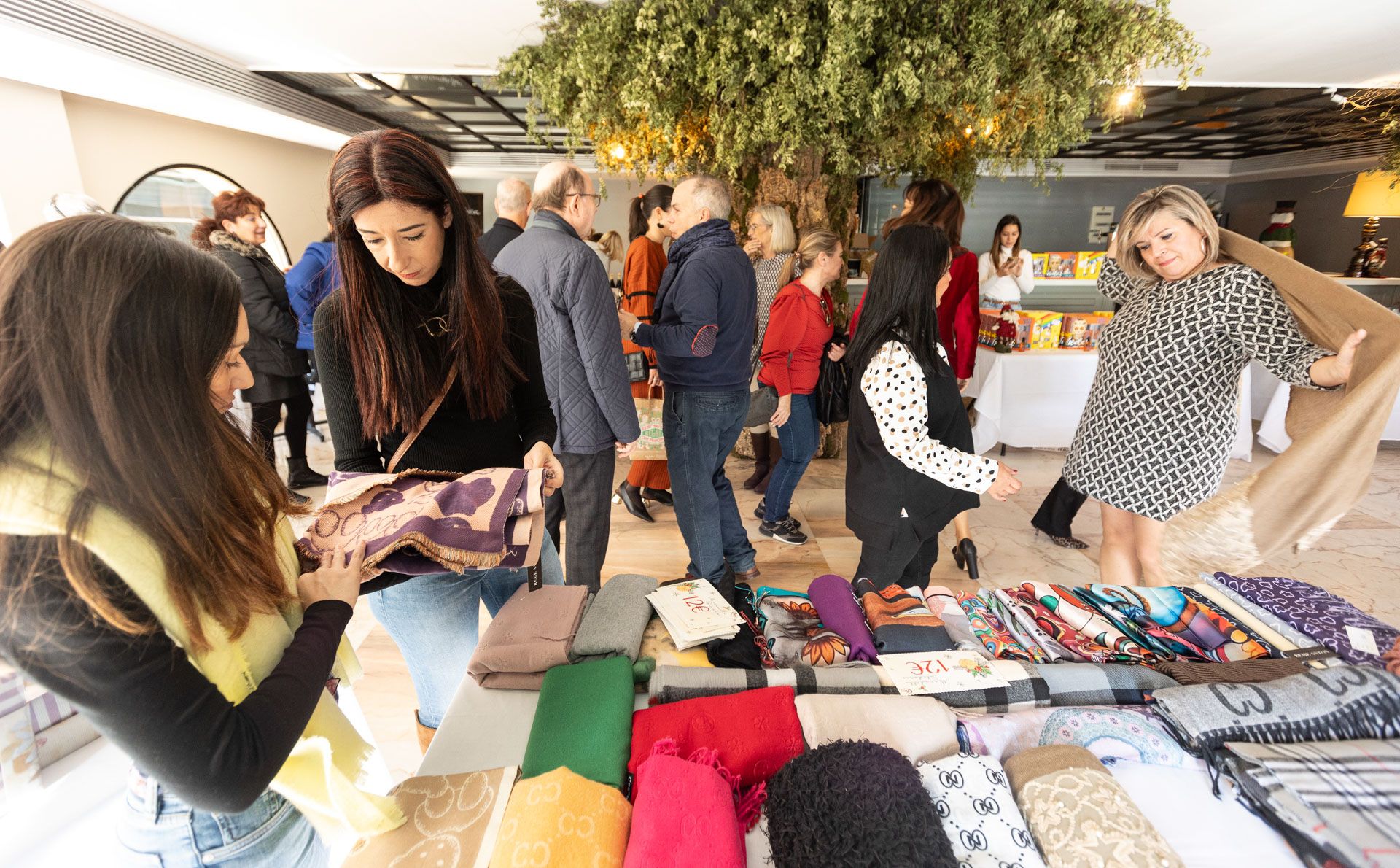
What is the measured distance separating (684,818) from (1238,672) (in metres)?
1.16

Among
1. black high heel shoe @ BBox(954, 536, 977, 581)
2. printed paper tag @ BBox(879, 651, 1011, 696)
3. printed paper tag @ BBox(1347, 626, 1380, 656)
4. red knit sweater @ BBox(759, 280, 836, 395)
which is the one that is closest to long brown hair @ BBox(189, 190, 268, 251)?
red knit sweater @ BBox(759, 280, 836, 395)

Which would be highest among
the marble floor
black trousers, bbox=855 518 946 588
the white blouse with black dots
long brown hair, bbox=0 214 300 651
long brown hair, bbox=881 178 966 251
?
long brown hair, bbox=881 178 966 251

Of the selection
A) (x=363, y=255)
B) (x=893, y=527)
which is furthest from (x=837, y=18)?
(x=363, y=255)

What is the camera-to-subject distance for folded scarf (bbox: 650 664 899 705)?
3.80 ft

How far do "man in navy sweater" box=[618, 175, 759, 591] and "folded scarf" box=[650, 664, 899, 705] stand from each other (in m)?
1.52

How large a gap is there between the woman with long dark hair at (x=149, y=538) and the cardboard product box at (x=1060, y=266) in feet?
21.9

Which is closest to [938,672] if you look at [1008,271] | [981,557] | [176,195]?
[981,557]

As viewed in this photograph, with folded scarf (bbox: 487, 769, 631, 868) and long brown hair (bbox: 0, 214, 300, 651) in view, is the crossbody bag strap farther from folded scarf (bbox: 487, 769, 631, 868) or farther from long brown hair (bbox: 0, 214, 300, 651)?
folded scarf (bbox: 487, 769, 631, 868)

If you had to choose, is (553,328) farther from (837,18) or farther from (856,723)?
(837,18)

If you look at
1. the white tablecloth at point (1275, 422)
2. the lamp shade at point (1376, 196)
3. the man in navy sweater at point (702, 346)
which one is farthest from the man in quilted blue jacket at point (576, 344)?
the lamp shade at point (1376, 196)

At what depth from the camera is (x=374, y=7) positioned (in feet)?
11.7

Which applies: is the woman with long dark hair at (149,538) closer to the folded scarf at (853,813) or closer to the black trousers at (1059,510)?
the folded scarf at (853,813)

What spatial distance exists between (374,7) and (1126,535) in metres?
4.97

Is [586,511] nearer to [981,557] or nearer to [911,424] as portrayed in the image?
[911,424]
